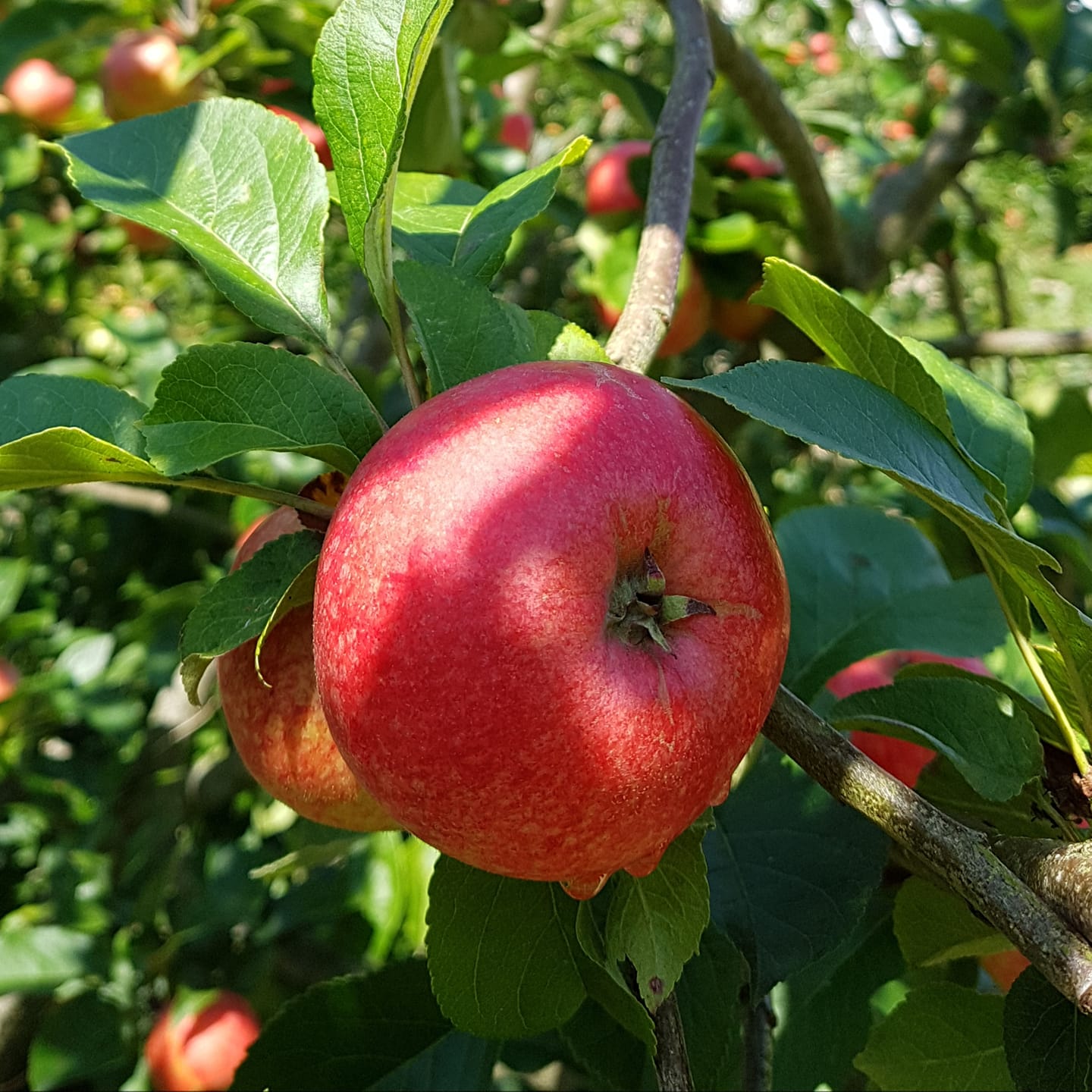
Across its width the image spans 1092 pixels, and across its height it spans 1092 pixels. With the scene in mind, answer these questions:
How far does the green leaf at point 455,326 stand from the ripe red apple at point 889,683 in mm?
312

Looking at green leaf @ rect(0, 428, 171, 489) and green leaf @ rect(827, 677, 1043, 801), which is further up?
green leaf @ rect(0, 428, 171, 489)

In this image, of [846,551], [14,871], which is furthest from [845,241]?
[14,871]

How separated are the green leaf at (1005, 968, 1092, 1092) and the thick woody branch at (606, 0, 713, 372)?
0.36 m

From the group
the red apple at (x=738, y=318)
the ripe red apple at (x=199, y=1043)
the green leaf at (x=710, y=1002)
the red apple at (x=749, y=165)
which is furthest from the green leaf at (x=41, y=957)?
the red apple at (x=749, y=165)

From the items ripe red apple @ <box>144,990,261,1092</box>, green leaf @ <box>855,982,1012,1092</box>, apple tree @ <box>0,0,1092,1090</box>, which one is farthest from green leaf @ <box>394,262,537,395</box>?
ripe red apple @ <box>144,990,261,1092</box>

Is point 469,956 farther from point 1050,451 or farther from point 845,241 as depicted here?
point 845,241

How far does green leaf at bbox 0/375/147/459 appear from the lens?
1.78ft

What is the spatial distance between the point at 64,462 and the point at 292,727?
178 mm

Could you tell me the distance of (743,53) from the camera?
1202 mm

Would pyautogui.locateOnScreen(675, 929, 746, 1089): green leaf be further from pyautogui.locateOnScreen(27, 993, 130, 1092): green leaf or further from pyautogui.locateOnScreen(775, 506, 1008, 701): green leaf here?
pyautogui.locateOnScreen(27, 993, 130, 1092): green leaf

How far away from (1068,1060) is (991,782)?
128mm

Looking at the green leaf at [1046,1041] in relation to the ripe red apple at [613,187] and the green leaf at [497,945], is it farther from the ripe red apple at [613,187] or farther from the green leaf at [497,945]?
the ripe red apple at [613,187]

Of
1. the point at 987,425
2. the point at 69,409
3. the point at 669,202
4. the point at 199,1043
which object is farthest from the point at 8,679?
the point at 987,425

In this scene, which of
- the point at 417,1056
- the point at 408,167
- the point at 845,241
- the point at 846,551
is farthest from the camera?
the point at 845,241
